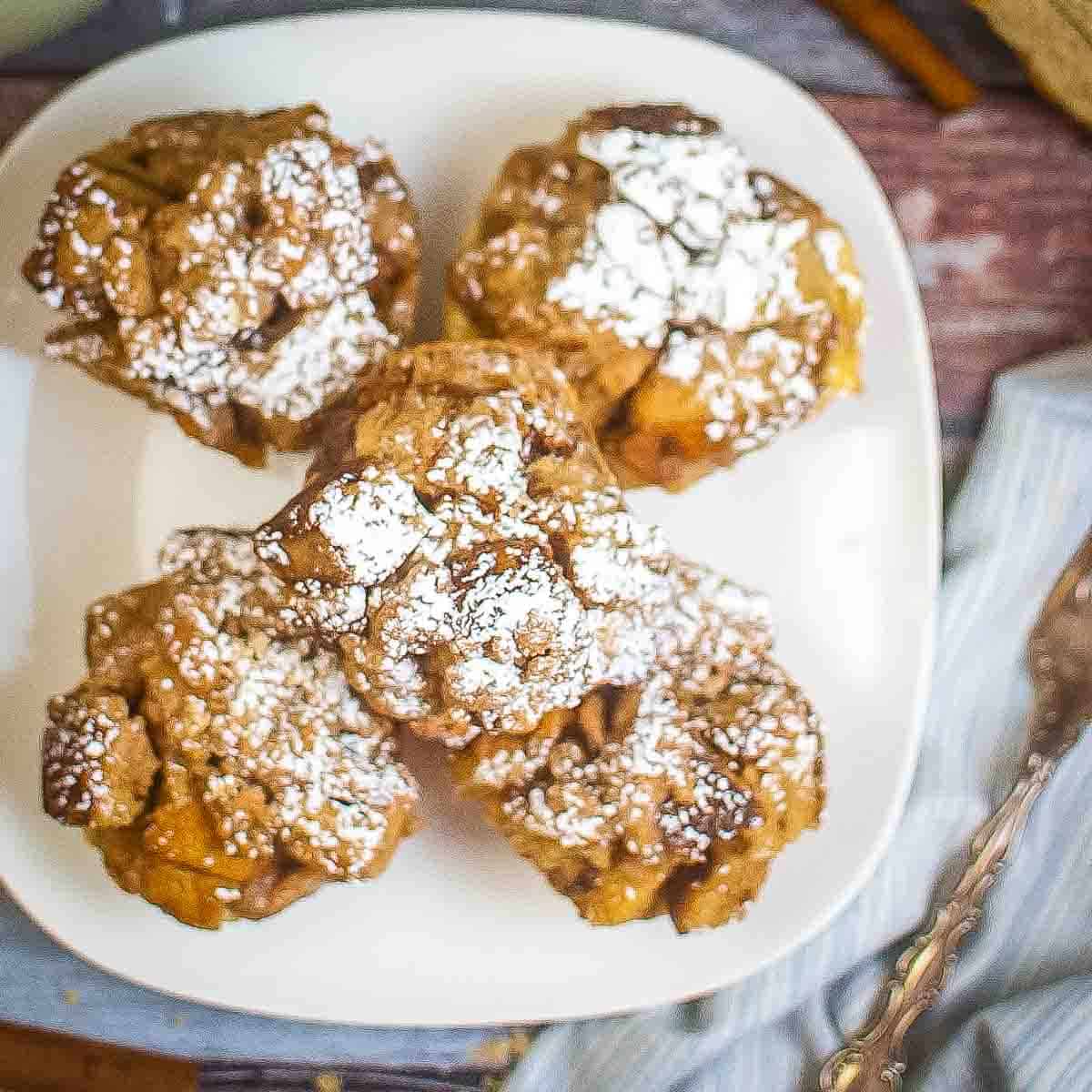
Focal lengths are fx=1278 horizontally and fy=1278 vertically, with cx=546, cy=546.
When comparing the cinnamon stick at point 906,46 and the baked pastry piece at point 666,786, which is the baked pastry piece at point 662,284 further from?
the cinnamon stick at point 906,46

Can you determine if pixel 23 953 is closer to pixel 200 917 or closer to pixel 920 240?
pixel 200 917

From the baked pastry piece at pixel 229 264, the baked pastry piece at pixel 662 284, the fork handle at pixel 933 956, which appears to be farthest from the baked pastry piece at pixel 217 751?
the fork handle at pixel 933 956

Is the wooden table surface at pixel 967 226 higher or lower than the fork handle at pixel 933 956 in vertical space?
higher

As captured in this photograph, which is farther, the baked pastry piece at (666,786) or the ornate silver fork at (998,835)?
the ornate silver fork at (998,835)

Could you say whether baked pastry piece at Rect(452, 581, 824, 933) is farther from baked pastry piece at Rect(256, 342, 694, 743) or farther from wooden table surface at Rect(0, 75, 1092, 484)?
wooden table surface at Rect(0, 75, 1092, 484)

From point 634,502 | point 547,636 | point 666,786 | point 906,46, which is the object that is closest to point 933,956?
point 666,786

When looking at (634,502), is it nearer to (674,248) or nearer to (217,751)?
(674,248)
